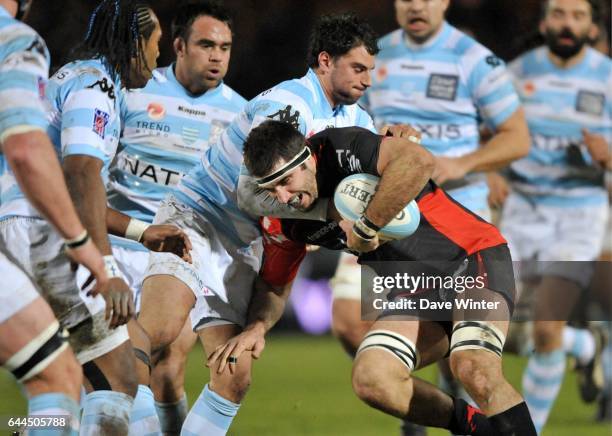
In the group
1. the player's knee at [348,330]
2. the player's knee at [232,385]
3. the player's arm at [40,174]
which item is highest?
the player's arm at [40,174]

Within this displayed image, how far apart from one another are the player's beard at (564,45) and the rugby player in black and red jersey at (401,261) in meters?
2.67

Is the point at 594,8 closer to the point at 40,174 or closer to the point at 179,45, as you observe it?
the point at 179,45

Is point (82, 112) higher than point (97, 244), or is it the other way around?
point (82, 112)

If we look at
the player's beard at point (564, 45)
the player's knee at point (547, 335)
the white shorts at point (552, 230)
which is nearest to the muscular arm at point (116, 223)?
the player's knee at point (547, 335)

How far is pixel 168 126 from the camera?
5168 millimetres

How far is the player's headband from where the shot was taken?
166 inches

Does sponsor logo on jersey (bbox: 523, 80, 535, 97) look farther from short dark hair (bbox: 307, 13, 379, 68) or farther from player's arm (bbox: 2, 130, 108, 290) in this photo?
player's arm (bbox: 2, 130, 108, 290)

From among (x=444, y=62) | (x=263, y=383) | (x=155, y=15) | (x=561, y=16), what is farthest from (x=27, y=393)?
(x=263, y=383)

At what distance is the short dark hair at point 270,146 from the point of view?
13.9 feet

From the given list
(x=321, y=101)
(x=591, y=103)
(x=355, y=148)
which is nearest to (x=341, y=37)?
(x=321, y=101)

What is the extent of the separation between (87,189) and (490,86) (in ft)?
8.51

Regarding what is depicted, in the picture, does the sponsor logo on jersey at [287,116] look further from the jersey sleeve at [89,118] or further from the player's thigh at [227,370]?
the player's thigh at [227,370]

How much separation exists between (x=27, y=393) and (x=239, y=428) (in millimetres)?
2745

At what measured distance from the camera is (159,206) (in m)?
5.07
